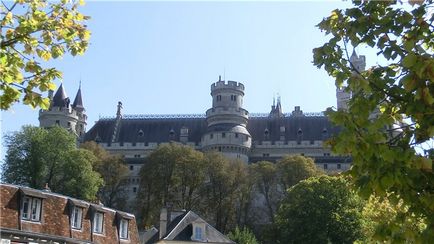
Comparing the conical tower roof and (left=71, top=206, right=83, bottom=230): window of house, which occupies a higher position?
the conical tower roof

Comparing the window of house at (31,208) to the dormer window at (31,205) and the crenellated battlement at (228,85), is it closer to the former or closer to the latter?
the dormer window at (31,205)

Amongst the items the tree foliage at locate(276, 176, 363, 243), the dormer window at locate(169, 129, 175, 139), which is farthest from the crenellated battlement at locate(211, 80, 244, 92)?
the tree foliage at locate(276, 176, 363, 243)

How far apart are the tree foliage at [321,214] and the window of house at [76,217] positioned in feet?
88.0

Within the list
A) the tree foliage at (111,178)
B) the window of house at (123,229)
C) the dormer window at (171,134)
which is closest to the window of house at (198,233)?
the window of house at (123,229)

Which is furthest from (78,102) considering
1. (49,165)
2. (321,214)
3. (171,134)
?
(321,214)

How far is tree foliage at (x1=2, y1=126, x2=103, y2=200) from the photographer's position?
65.2 m

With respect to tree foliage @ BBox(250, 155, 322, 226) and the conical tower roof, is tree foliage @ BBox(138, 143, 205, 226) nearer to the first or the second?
tree foliage @ BBox(250, 155, 322, 226)

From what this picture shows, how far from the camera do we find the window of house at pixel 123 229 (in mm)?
29986

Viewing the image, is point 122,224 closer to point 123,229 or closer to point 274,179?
point 123,229

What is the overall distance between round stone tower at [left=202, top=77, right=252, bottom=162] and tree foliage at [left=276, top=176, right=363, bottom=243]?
3271 centimetres

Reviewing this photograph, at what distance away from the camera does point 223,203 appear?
242 ft

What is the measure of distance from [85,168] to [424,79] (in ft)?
204

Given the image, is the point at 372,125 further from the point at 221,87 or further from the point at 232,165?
the point at 221,87

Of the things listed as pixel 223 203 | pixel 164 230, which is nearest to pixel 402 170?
pixel 164 230
